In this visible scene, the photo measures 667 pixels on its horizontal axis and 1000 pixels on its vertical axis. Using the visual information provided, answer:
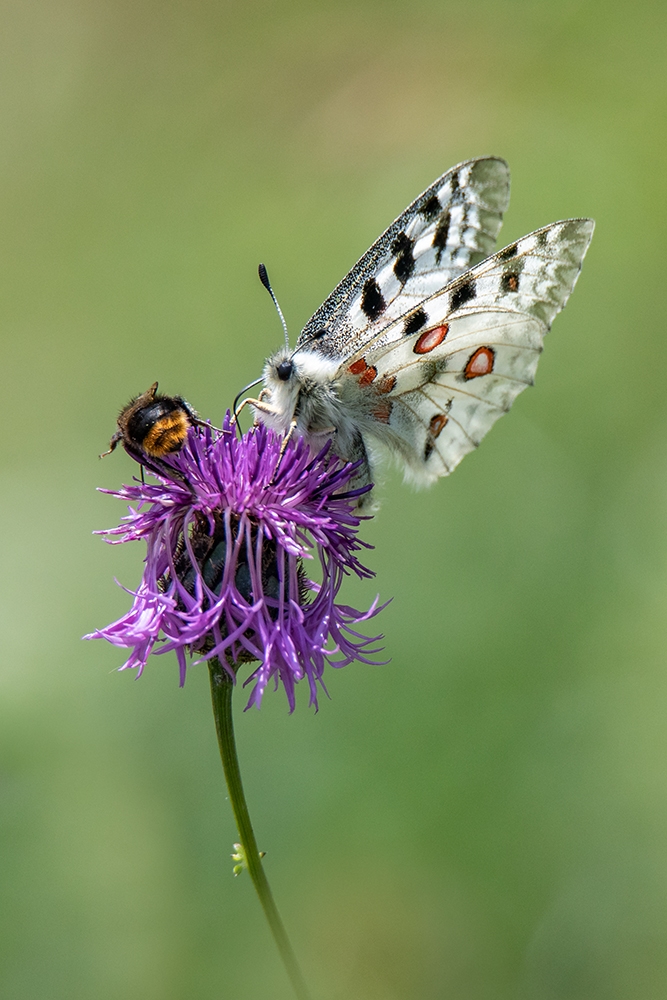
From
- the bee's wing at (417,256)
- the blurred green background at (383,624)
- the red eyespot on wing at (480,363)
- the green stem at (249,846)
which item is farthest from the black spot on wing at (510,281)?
the blurred green background at (383,624)

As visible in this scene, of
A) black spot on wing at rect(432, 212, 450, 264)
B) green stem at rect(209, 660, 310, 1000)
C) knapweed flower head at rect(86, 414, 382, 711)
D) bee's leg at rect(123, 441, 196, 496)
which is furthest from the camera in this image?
black spot on wing at rect(432, 212, 450, 264)

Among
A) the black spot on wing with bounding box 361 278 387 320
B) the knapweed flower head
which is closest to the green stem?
the knapweed flower head

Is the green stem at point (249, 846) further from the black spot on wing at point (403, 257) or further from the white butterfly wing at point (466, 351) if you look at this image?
the black spot on wing at point (403, 257)

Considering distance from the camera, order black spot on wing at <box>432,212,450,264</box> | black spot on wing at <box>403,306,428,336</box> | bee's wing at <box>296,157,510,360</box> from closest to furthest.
Result: black spot on wing at <box>403,306,428,336</box>
bee's wing at <box>296,157,510,360</box>
black spot on wing at <box>432,212,450,264</box>

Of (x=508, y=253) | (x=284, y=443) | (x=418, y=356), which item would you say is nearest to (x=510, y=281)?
(x=508, y=253)

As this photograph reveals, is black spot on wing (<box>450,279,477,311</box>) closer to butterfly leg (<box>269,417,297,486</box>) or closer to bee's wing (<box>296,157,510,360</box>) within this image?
bee's wing (<box>296,157,510,360</box>)

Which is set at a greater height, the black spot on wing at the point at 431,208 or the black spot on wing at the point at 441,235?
the black spot on wing at the point at 431,208
